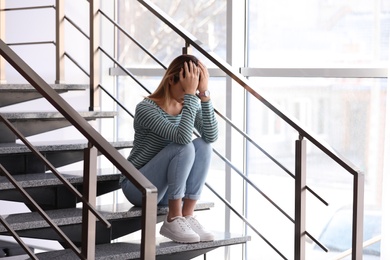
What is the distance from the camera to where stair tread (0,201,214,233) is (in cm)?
292

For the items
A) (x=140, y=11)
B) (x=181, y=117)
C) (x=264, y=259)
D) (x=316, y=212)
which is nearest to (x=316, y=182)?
(x=316, y=212)

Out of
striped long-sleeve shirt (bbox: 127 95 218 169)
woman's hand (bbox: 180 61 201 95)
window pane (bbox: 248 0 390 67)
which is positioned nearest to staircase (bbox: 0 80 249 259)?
striped long-sleeve shirt (bbox: 127 95 218 169)

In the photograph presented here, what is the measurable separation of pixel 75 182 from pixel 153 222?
97cm

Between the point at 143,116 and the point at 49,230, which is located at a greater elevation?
the point at 143,116

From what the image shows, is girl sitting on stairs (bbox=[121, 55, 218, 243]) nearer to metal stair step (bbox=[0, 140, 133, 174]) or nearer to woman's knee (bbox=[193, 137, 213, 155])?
woman's knee (bbox=[193, 137, 213, 155])

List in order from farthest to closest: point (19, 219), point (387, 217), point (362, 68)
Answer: point (362, 68) → point (387, 217) → point (19, 219)

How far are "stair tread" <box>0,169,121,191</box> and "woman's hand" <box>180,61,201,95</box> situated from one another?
520 mm

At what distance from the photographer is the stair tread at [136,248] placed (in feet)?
9.55

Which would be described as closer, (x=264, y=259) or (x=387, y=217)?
(x=387, y=217)

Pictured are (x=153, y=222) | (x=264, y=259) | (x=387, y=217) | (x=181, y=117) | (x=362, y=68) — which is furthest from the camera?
(x=264, y=259)

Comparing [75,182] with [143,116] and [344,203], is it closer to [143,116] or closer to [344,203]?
[143,116]

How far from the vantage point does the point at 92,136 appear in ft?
8.07

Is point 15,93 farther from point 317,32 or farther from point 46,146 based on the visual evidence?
point 317,32

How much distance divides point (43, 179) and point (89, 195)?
2.34 feet
